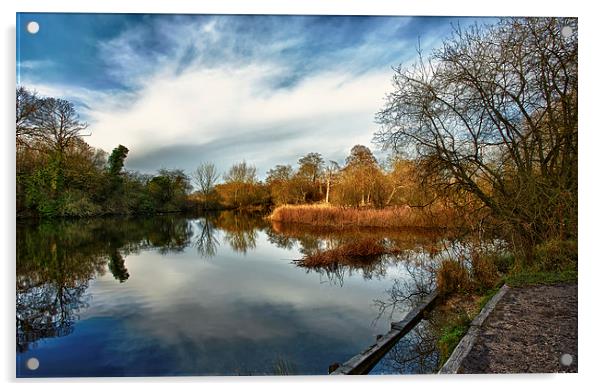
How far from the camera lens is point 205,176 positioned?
444 cm

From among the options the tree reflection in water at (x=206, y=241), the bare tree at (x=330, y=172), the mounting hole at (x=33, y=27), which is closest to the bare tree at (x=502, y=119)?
the bare tree at (x=330, y=172)

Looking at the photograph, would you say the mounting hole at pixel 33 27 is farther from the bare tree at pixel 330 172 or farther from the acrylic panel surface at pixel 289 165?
the bare tree at pixel 330 172

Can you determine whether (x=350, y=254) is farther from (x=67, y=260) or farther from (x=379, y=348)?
(x=67, y=260)

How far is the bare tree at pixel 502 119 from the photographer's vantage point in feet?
11.4

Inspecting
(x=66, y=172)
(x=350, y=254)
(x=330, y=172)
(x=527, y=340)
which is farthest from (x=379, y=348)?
(x=350, y=254)

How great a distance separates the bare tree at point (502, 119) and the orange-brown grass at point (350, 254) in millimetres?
3657

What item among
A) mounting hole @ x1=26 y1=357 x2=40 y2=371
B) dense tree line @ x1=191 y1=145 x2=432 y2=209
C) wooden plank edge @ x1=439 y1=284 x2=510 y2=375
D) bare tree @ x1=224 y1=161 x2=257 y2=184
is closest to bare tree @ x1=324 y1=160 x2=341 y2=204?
dense tree line @ x1=191 y1=145 x2=432 y2=209

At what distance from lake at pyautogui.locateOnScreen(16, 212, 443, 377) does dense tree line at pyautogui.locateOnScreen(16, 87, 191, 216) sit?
371 mm

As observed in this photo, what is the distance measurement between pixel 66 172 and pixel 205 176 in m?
1.64

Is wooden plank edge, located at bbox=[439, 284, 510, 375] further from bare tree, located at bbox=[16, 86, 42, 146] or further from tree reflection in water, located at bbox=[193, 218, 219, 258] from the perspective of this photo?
tree reflection in water, located at bbox=[193, 218, 219, 258]

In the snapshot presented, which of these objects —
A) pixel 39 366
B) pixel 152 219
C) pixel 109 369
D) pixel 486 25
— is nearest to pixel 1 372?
pixel 39 366

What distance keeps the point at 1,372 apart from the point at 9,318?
45 cm

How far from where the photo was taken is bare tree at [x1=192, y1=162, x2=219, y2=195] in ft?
13.7

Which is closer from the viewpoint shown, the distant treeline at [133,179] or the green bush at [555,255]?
the distant treeline at [133,179]
